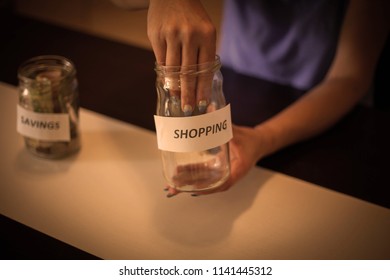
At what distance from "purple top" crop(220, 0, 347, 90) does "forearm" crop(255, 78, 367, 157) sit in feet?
0.34

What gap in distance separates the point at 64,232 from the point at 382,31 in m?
0.71

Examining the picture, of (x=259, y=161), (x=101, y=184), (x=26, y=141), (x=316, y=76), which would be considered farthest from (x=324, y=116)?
(x=26, y=141)

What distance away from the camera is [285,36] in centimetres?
111

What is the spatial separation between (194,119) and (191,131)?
0.02 meters

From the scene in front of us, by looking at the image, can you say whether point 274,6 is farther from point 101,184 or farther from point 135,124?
point 101,184

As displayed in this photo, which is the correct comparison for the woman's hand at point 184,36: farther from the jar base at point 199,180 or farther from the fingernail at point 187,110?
the jar base at point 199,180

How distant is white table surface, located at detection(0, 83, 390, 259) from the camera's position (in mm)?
632

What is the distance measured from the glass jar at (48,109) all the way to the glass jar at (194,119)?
17cm

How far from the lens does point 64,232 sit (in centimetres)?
65

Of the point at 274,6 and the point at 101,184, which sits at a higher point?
the point at 274,6
